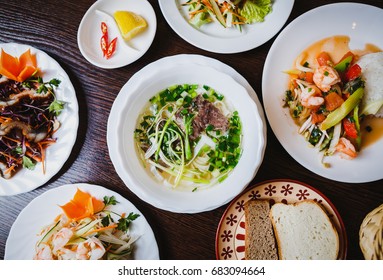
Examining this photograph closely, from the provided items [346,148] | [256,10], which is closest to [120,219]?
[346,148]

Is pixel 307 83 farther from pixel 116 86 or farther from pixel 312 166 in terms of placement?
pixel 116 86

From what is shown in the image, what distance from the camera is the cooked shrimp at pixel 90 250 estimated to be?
1.74 metres

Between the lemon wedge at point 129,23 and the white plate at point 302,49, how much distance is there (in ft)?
2.33

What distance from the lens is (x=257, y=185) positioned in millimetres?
1854

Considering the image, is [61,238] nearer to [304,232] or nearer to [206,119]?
[206,119]

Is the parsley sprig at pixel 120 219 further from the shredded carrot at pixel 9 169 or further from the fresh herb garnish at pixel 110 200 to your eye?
the shredded carrot at pixel 9 169

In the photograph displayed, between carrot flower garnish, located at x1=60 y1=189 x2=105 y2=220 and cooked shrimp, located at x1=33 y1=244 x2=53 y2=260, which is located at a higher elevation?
carrot flower garnish, located at x1=60 y1=189 x2=105 y2=220

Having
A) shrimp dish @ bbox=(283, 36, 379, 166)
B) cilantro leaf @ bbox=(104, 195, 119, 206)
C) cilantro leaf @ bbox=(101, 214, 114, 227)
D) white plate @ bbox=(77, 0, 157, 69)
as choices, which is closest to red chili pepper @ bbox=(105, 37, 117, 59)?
white plate @ bbox=(77, 0, 157, 69)

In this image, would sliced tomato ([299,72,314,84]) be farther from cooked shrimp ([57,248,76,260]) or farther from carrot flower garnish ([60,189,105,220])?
cooked shrimp ([57,248,76,260])

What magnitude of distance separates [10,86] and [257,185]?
4.83ft

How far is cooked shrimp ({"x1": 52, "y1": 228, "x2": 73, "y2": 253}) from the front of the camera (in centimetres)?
179

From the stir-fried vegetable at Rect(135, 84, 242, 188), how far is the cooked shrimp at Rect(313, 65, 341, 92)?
0.45 m

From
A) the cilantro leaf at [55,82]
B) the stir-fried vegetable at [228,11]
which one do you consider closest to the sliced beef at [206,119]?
the stir-fried vegetable at [228,11]
